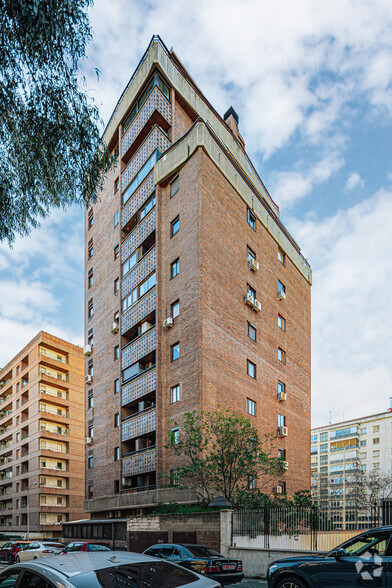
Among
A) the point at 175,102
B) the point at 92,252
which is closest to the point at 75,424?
the point at 92,252

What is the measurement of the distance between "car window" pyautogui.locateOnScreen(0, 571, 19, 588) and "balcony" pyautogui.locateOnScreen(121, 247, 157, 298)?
25950 mm

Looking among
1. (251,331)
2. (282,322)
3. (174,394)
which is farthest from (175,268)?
(282,322)

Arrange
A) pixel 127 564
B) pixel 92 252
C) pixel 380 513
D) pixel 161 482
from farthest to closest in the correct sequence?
pixel 92 252 < pixel 161 482 < pixel 380 513 < pixel 127 564

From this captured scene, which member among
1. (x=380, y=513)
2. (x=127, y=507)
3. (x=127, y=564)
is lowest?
→ (x=127, y=507)

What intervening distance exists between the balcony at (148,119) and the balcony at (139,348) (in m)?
13.7

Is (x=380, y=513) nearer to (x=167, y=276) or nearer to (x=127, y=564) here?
(x=127, y=564)

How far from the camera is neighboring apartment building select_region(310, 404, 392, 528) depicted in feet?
285

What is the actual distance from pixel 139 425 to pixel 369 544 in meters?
22.9

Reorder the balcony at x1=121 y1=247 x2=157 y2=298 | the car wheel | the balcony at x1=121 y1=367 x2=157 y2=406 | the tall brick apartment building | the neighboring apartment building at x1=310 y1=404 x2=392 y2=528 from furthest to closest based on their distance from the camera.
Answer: the neighboring apartment building at x1=310 y1=404 x2=392 y2=528, the balcony at x1=121 y1=247 x2=157 y2=298, the balcony at x1=121 y1=367 x2=157 y2=406, the tall brick apartment building, the car wheel

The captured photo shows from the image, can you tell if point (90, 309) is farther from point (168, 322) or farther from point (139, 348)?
point (168, 322)

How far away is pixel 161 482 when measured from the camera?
26.8 meters

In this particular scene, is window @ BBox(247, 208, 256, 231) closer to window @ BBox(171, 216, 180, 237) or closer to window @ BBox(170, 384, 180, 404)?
window @ BBox(171, 216, 180, 237)

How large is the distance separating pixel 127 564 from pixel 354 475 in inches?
3663

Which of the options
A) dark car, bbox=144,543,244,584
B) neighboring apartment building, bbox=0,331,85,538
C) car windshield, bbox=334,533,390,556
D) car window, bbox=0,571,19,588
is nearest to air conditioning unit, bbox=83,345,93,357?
neighboring apartment building, bbox=0,331,85,538
